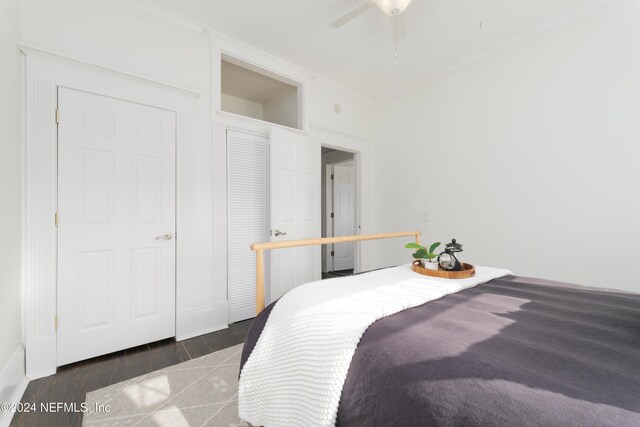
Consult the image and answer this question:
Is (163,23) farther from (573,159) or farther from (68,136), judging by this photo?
(573,159)

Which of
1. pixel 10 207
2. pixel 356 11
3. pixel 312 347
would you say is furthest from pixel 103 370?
pixel 356 11

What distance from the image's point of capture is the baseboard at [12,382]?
1407 millimetres

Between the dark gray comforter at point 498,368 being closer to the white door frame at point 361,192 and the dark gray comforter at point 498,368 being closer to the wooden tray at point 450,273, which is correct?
the wooden tray at point 450,273

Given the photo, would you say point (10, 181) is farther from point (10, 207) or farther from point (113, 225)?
point (113, 225)

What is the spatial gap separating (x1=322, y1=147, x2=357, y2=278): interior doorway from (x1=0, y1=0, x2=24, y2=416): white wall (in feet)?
12.7

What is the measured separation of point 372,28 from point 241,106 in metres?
2.12

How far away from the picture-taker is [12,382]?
5.08 ft

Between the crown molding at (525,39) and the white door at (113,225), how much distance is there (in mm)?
2886

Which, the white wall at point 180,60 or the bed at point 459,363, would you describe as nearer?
the bed at point 459,363

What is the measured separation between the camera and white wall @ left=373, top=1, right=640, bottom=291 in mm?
2109

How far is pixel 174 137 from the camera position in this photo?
7.67 ft

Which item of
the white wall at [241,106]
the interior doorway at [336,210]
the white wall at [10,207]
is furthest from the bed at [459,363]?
the interior doorway at [336,210]

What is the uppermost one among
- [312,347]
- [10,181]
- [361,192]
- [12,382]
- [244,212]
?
[361,192]

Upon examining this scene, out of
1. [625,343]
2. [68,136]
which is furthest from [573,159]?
[68,136]
